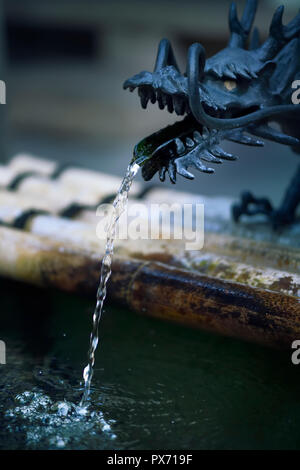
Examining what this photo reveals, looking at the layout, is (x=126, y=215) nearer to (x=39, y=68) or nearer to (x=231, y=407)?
(x=231, y=407)

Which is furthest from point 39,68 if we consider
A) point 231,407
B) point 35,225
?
point 231,407

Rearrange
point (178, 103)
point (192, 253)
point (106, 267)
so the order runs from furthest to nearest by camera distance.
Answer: point (192, 253)
point (106, 267)
point (178, 103)

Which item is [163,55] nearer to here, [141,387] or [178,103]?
[178,103]

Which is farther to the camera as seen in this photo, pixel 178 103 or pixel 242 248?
pixel 242 248

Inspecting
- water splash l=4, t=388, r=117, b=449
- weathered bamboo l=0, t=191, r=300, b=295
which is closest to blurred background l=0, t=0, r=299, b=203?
weathered bamboo l=0, t=191, r=300, b=295

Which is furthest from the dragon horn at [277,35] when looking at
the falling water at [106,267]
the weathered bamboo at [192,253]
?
the weathered bamboo at [192,253]

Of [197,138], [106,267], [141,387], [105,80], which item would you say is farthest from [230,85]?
[105,80]
